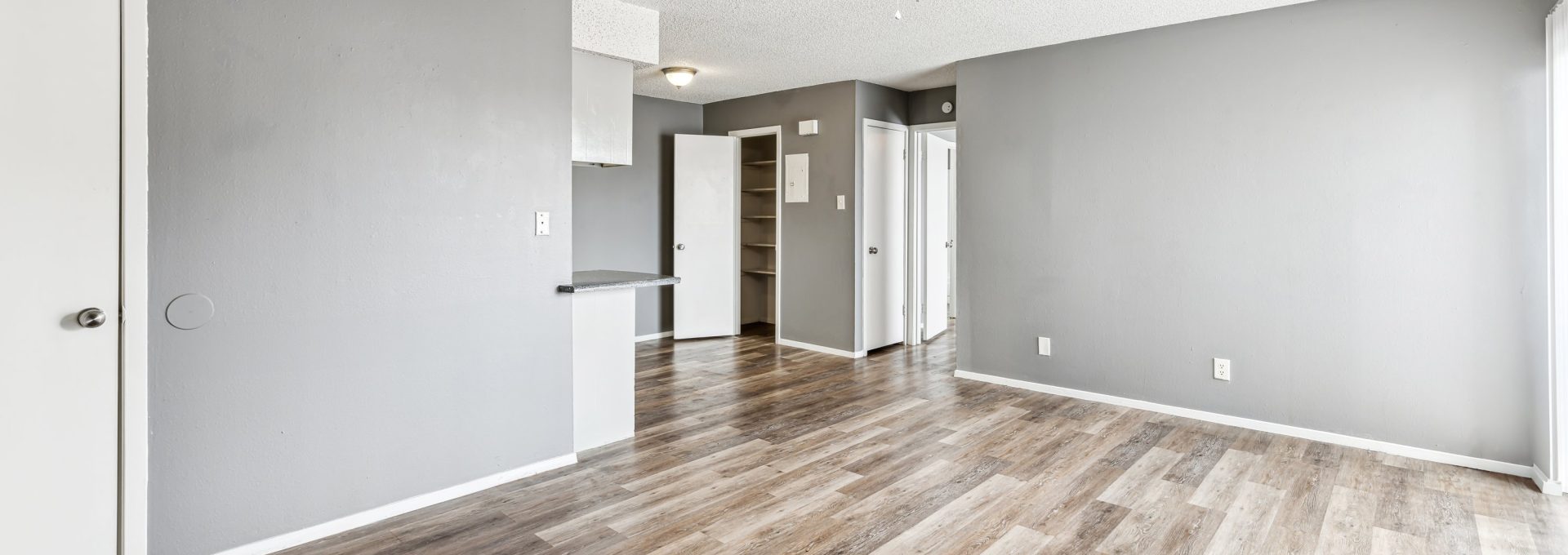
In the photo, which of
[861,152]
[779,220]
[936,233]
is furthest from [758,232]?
[861,152]

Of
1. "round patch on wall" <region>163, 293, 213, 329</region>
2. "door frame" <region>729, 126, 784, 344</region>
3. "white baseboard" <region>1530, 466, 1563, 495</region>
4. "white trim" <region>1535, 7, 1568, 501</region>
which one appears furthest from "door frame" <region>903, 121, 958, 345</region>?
"round patch on wall" <region>163, 293, 213, 329</region>

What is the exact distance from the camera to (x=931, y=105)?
5.99 meters

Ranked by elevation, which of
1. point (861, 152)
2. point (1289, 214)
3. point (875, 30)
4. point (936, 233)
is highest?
point (875, 30)

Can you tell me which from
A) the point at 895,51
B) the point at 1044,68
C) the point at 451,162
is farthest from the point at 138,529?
the point at 1044,68

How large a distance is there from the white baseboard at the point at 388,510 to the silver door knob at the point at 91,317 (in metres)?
0.78

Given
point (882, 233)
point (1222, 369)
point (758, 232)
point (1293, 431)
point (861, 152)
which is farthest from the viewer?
point (758, 232)

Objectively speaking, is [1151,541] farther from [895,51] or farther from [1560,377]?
[895,51]

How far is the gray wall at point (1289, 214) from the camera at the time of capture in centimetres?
316

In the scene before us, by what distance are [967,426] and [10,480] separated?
3401mm

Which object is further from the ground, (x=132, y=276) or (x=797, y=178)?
(x=797, y=178)

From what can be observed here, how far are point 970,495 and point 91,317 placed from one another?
270 cm

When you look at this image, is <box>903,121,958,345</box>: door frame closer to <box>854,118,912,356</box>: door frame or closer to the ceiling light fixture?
<box>854,118,912,356</box>: door frame

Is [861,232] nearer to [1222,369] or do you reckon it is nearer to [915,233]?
[915,233]

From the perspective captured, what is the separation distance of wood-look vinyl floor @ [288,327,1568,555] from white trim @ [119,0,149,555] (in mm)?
504
